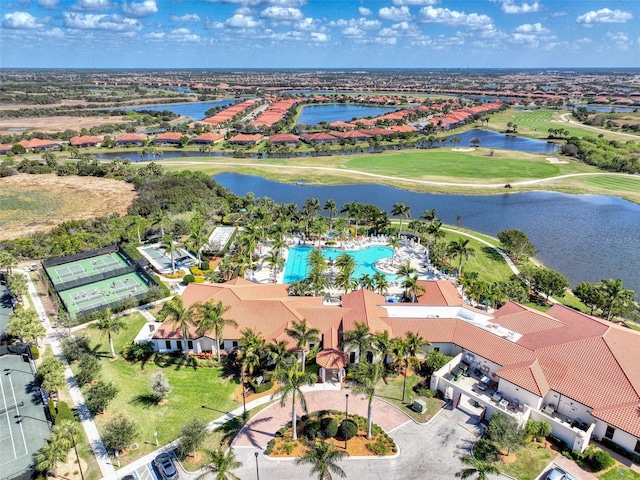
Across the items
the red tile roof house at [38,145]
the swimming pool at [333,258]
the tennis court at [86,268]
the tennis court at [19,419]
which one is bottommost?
the tennis court at [19,419]

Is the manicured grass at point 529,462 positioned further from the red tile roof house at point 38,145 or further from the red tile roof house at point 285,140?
the red tile roof house at point 38,145

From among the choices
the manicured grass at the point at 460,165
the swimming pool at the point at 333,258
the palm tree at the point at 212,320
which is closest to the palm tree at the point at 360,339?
the palm tree at the point at 212,320

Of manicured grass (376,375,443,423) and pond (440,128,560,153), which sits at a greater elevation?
pond (440,128,560,153)

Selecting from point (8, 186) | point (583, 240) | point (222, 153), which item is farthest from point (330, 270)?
point (222, 153)

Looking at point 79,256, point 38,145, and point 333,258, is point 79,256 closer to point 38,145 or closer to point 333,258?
point 333,258

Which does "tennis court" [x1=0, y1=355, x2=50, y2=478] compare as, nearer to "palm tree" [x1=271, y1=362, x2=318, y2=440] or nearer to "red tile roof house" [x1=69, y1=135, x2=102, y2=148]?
"palm tree" [x1=271, y1=362, x2=318, y2=440]

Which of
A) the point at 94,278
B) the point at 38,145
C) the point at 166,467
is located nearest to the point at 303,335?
the point at 166,467

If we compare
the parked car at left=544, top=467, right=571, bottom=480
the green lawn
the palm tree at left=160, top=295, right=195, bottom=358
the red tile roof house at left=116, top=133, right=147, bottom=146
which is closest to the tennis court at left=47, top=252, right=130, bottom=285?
the green lawn
